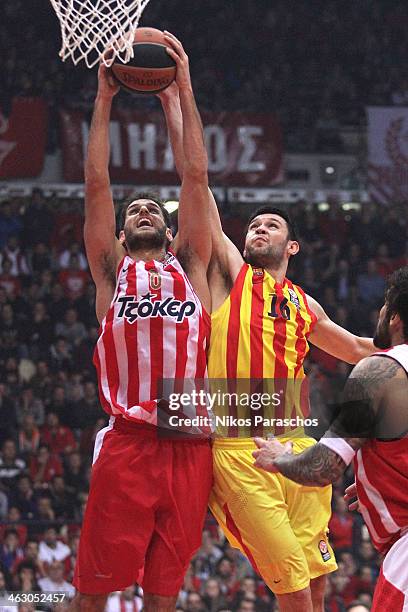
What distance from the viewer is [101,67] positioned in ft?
16.9

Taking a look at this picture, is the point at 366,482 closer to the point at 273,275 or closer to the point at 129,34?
the point at 273,275

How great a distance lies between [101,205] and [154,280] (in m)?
0.46

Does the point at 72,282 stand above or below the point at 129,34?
below

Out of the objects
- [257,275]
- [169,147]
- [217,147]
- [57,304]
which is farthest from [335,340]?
[217,147]

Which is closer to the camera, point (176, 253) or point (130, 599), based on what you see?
point (176, 253)

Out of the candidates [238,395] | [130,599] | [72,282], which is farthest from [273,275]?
[72,282]

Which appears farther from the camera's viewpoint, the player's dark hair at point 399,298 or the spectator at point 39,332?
the spectator at point 39,332

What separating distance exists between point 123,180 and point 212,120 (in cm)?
183

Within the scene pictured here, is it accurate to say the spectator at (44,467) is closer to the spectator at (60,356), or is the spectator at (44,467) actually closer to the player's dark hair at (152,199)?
the spectator at (60,356)

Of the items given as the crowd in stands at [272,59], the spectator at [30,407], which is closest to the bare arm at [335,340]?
the spectator at [30,407]

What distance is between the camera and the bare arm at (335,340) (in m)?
5.84

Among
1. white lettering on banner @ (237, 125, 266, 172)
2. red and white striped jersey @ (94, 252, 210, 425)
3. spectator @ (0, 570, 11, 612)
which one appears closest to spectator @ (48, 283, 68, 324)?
white lettering on banner @ (237, 125, 266, 172)

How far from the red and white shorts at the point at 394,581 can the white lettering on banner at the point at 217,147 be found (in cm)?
1343

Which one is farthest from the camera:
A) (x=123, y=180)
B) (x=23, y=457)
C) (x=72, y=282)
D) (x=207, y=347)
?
(x=123, y=180)
